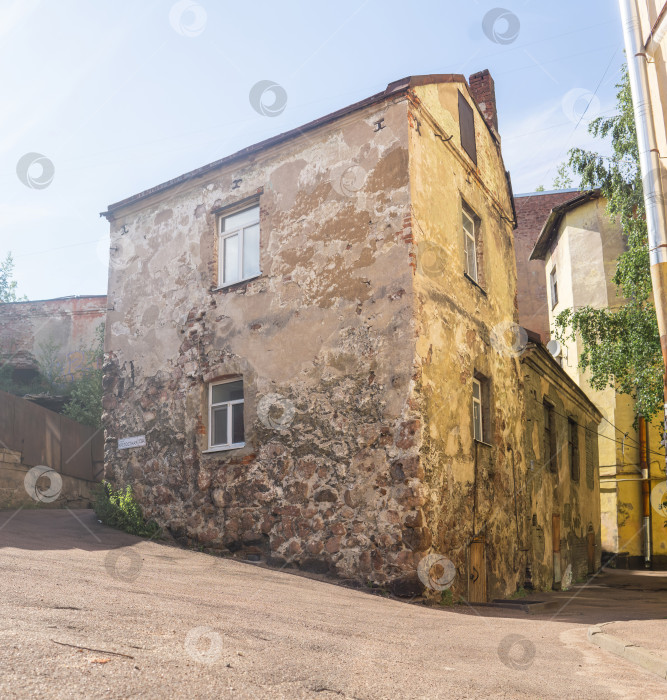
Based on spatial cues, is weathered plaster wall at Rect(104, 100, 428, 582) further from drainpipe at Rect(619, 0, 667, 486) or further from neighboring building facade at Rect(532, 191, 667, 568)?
neighboring building facade at Rect(532, 191, 667, 568)

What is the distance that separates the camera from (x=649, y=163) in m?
8.40

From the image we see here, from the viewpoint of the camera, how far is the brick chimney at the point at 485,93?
51.3ft

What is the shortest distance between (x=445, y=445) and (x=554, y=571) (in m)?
7.51

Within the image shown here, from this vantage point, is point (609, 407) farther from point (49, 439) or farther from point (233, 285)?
point (49, 439)

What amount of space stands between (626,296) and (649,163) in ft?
23.4

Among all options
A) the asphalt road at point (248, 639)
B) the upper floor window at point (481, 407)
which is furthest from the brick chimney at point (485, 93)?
the asphalt road at point (248, 639)

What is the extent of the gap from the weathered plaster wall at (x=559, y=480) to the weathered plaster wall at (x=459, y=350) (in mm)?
962

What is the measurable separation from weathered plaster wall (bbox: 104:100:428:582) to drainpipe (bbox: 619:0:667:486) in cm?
331

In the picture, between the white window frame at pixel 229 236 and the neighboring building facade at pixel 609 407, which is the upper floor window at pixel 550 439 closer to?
the neighboring building facade at pixel 609 407

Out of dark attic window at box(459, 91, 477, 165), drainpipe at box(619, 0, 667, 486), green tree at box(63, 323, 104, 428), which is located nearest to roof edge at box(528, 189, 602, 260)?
dark attic window at box(459, 91, 477, 165)

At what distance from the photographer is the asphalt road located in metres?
3.97

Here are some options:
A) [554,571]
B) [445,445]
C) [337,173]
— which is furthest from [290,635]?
[554,571]

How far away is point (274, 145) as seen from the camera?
486 inches

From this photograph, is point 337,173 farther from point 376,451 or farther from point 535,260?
point 535,260
